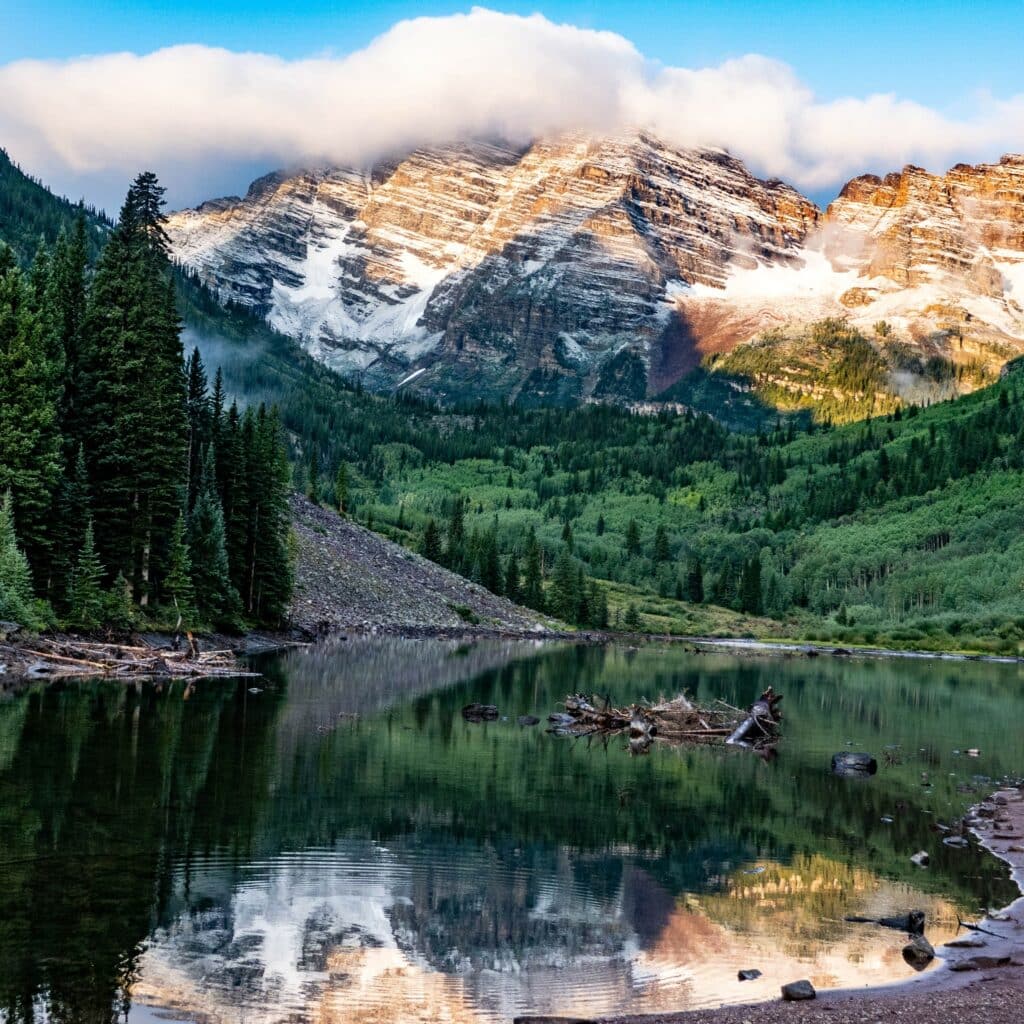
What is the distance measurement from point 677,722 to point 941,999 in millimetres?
37767

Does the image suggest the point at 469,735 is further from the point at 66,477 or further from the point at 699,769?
the point at 66,477

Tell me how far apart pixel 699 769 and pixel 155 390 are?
49243 millimetres

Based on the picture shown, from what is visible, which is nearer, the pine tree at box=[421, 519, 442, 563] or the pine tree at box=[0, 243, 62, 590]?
the pine tree at box=[0, 243, 62, 590]

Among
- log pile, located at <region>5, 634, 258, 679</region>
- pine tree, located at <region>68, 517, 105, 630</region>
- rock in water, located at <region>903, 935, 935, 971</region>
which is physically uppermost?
pine tree, located at <region>68, 517, 105, 630</region>

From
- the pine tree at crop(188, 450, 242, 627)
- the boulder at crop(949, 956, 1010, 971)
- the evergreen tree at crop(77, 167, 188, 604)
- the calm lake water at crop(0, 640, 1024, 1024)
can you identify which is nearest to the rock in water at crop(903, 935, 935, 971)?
the calm lake water at crop(0, 640, 1024, 1024)

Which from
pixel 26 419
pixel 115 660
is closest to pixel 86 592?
pixel 115 660

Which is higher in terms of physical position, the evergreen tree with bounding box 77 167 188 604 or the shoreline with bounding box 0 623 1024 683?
the evergreen tree with bounding box 77 167 188 604

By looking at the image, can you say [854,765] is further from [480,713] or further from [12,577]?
[12,577]

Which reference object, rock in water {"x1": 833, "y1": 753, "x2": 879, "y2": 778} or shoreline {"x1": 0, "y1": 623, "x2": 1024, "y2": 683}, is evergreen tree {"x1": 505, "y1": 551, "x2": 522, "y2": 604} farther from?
rock in water {"x1": 833, "y1": 753, "x2": 879, "y2": 778}

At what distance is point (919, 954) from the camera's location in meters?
20.1

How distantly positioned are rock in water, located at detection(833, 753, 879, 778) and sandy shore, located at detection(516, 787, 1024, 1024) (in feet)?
65.9

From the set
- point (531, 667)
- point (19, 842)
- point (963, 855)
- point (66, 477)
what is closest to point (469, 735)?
point (963, 855)

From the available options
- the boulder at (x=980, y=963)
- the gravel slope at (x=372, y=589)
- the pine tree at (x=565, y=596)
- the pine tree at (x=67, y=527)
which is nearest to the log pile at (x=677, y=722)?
the boulder at (x=980, y=963)

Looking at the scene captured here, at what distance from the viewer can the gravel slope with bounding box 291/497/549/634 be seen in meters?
126
